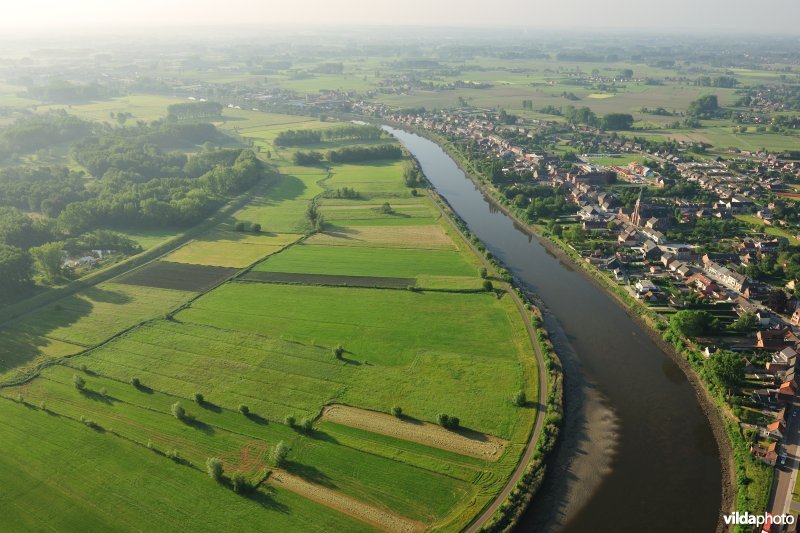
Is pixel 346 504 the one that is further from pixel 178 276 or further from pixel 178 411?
pixel 178 276

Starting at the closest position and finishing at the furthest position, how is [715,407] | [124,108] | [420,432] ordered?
[420,432], [715,407], [124,108]

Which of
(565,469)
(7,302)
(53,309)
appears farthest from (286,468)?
(7,302)

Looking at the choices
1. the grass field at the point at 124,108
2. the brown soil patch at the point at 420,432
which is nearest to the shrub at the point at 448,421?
the brown soil patch at the point at 420,432

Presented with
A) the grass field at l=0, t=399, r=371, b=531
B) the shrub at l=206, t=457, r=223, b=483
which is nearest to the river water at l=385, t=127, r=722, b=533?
the grass field at l=0, t=399, r=371, b=531

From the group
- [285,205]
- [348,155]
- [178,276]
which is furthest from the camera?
[348,155]

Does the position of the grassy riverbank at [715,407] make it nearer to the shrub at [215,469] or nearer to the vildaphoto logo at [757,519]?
the vildaphoto logo at [757,519]

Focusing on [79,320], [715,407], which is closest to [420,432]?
[715,407]

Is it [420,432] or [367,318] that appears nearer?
[420,432]

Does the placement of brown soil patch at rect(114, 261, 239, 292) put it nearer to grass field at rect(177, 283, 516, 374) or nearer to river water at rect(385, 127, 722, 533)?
grass field at rect(177, 283, 516, 374)
